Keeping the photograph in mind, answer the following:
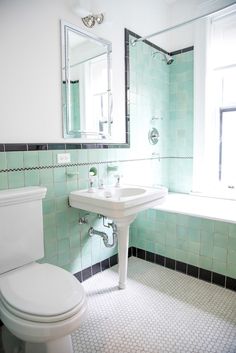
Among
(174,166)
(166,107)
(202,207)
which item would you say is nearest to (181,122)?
(166,107)

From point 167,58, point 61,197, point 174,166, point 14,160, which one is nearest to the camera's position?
point 14,160

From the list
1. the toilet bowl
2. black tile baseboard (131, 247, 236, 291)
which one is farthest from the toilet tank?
black tile baseboard (131, 247, 236, 291)

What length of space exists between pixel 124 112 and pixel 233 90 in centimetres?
122

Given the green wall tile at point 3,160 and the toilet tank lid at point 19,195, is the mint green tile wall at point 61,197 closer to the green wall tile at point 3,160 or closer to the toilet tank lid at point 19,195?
the green wall tile at point 3,160

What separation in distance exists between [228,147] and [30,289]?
2385 mm

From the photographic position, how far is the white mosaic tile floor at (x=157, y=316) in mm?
1415

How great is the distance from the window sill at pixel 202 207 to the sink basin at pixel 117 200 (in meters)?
0.26

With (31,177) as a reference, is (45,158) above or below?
above

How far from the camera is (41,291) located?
3.84ft

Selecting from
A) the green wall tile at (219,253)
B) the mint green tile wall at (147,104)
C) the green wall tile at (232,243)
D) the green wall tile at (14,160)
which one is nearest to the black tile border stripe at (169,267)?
the green wall tile at (219,253)

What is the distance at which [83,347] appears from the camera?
1.41 metres

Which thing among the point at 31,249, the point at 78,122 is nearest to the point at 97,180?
the point at 78,122

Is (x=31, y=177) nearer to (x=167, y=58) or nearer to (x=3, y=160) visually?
(x=3, y=160)

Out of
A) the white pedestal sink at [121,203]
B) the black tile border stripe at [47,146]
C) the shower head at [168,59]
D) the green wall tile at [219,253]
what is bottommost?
the green wall tile at [219,253]
